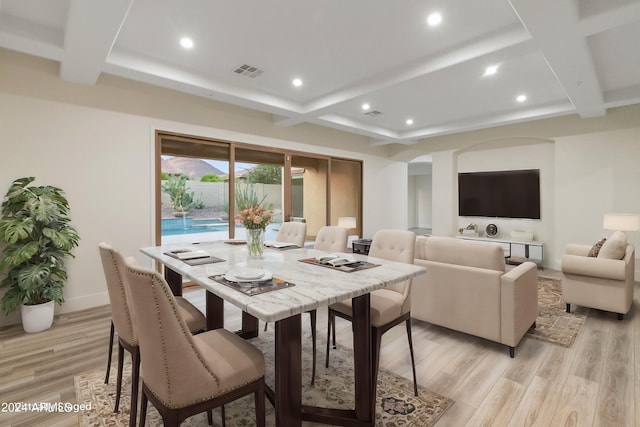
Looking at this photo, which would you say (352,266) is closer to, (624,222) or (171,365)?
(171,365)

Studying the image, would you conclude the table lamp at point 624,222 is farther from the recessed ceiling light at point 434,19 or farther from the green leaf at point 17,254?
the green leaf at point 17,254

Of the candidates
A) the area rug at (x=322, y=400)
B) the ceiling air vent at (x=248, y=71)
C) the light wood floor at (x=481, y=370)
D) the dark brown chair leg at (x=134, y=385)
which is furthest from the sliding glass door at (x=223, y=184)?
the dark brown chair leg at (x=134, y=385)

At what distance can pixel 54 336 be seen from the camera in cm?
296

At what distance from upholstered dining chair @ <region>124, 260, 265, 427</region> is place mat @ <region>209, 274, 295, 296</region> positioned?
1.01 ft

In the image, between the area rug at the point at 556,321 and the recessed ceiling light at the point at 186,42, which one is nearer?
the area rug at the point at 556,321

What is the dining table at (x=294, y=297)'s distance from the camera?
135cm

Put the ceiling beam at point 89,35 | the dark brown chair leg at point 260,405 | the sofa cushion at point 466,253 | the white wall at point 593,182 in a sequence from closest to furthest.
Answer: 1. the dark brown chair leg at point 260,405
2. the ceiling beam at point 89,35
3. the sofa cushion at point 466,253
4. the white wall at point 593,182

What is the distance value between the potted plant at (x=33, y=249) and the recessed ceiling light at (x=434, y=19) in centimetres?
392

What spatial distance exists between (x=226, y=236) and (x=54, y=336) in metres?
2.47

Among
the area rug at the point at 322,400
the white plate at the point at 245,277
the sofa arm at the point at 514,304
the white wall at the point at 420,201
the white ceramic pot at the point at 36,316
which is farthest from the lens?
the white wall at the point at 420,201

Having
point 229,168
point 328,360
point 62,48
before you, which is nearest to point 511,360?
point 328,360

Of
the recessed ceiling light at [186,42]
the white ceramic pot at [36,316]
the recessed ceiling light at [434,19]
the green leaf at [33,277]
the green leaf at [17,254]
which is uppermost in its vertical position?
→ the recessed ceiling light at [186,42]

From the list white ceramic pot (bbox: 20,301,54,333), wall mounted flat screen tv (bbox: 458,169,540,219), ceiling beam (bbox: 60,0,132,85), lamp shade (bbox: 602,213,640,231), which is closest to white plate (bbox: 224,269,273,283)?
ceiling beam (bbox: 60,0,132,85)

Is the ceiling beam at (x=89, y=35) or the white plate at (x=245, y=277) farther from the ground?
the ceiling beam at (x=89, y=35)
